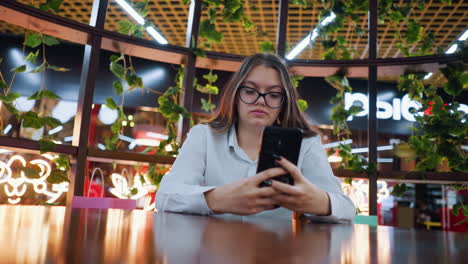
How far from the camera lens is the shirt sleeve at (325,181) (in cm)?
120

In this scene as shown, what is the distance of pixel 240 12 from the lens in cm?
234

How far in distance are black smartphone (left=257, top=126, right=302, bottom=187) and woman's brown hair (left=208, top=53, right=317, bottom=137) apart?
0.54 m

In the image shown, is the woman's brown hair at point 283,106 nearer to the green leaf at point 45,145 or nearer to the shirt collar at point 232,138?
the shirt collar at point 232,138

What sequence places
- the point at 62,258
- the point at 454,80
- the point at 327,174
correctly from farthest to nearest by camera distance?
1. the point at 454,80
2. the point at 327,174
3. the point at 62,258

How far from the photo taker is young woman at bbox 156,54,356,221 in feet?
4.15

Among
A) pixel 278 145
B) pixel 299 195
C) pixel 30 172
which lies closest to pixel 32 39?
pixel 30 172

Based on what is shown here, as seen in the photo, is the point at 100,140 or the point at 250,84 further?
the point at 100,140

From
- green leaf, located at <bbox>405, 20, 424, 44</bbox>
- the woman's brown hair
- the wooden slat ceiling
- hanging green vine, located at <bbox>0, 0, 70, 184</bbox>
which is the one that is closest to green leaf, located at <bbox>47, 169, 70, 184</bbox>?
hanging green vine, located at <bbox>0, 0, 70, 184</bbox>

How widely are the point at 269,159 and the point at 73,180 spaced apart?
3.75 feet

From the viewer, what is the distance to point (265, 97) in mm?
1584

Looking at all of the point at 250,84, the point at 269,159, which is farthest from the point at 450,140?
the point at 269,159

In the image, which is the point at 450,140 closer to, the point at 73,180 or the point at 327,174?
the point at 327,174

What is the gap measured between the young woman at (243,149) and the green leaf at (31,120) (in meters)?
0.69

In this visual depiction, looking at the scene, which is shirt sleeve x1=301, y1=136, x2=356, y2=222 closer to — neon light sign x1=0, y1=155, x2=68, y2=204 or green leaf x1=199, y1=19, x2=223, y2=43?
→ green leaf x1=199, y1=19, x2=223, y2=43
